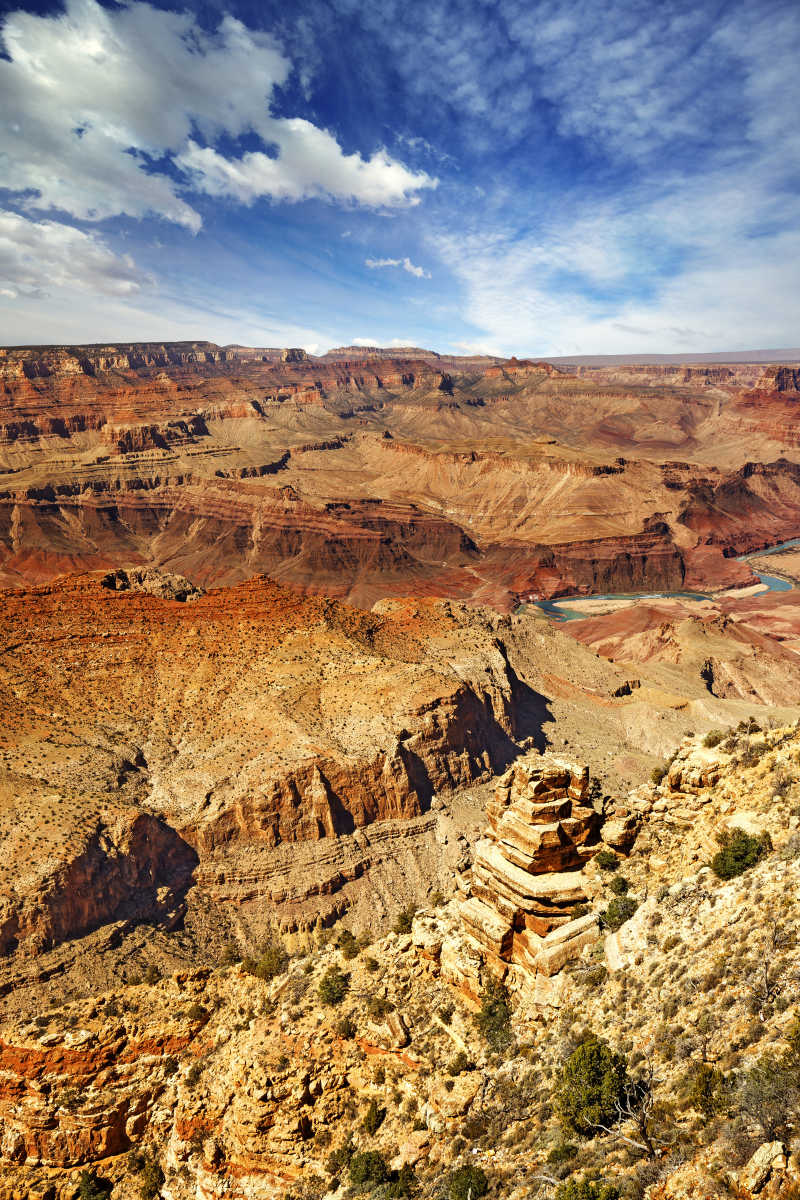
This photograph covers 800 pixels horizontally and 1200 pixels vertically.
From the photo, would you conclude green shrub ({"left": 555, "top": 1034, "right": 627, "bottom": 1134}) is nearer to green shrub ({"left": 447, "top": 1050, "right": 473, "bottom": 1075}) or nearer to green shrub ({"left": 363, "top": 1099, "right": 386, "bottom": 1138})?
green shrub ({"left": 447, "top": 1050, "right": 473, "bottom": 1075})

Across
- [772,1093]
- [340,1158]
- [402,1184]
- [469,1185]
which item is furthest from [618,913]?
[340,1158]

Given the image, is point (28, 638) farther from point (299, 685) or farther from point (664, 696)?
point (664, 696)

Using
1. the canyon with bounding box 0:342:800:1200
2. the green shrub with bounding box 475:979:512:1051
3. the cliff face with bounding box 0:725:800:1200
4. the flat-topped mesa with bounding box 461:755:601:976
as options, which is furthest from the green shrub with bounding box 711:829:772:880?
the green shrub with bounding box 475:979:512:1051

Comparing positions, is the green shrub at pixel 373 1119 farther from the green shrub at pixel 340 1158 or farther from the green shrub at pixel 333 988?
the green shrub at pixel 333 988

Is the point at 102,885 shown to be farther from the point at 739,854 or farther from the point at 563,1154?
the point at 739,854

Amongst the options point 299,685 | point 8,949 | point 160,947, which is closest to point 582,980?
point 160,947

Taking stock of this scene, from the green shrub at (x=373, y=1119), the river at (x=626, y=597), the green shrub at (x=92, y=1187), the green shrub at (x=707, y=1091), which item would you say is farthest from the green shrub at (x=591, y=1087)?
the river at (x=626, y=597)
